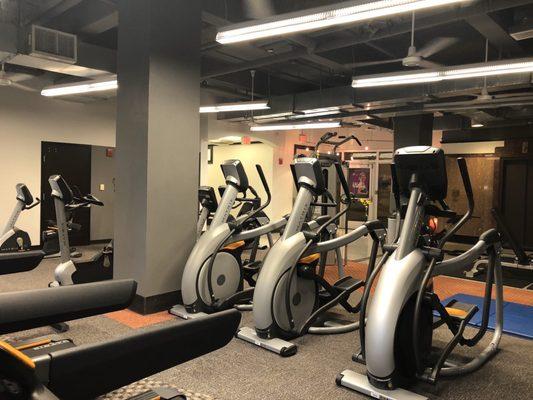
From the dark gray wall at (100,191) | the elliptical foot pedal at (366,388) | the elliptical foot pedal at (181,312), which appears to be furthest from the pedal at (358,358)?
the dark gray wall at (100,191)

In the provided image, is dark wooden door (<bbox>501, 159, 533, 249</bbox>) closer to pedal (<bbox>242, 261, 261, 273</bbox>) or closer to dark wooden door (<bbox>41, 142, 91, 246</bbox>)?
pedal (<bbox>242, 261, 261, 273</bbox>)

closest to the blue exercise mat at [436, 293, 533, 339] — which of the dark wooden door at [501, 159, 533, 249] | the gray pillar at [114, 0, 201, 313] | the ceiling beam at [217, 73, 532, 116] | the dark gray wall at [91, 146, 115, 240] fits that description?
the ceiling beam at [217, 73, 532, 116]

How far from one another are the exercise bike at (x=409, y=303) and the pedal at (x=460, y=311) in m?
0.01

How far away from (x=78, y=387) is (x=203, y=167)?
30.3ft

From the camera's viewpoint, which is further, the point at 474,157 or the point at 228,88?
the point at 474,157

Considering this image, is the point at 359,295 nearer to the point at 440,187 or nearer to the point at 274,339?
the point at 274,339

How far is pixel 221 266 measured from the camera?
4473mm

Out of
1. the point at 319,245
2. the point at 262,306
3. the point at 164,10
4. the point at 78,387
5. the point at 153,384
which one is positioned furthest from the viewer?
the point at 164,10

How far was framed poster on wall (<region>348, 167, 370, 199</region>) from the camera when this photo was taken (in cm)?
984

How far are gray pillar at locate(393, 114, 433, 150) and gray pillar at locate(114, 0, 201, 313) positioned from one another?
18.2 ft

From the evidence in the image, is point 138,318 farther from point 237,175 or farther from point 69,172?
point 69,172

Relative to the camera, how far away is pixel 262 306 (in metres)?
3.58

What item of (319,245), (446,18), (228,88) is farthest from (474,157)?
(319,245)

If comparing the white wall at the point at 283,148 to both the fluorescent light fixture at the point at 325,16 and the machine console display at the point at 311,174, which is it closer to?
the fluorescent light fixture at the point at 325,16
